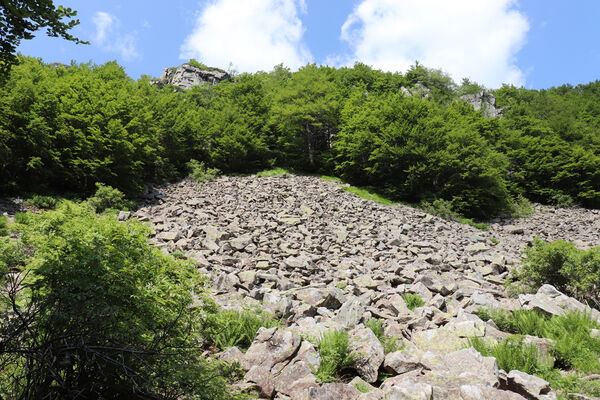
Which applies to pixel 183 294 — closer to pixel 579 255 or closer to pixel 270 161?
pixel 579 255

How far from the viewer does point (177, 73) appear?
63.5 meters

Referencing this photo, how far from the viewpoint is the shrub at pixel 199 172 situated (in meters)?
29.4

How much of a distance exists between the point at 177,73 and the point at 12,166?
52.0 meters

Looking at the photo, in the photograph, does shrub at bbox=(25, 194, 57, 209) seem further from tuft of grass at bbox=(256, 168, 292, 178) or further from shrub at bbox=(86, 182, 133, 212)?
tuft of grass at bbox=(256, 168, 292, 178)

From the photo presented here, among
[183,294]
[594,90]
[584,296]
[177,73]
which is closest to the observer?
[183,294]

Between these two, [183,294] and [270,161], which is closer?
[183,294]

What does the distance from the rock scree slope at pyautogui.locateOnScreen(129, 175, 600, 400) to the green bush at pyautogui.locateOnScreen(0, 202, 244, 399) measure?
130cm

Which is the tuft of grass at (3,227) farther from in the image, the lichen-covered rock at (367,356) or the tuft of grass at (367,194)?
the tuft of grass at (367,194)

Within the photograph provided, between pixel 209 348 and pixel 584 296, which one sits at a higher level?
pixel 584 296

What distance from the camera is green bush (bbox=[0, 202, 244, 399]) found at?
289 cm

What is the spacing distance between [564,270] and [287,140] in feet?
107

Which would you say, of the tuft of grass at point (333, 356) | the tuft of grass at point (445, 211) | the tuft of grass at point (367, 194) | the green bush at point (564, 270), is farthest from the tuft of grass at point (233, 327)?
the tuft of grass at point (367, 194)

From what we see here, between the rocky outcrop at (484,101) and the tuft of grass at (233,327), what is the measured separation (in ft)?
221

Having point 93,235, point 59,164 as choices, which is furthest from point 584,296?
point 59,164
